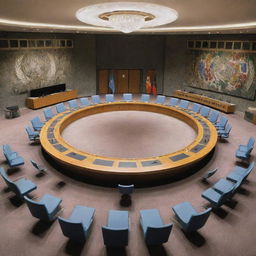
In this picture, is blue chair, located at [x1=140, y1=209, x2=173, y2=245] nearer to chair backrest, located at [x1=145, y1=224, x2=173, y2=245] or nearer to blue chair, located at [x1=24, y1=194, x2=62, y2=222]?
chair backrest, located at [x1=145, y1=224, x2=173, y2=245]

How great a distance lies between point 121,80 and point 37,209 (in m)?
13.0

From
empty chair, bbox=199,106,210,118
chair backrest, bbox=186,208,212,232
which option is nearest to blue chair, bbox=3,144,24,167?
chair backrest, bbox=186,208,212,232

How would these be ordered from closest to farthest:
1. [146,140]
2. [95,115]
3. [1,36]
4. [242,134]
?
[146,140], [242,134], [1,36], [95,115]

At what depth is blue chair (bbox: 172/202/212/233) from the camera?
4309mm

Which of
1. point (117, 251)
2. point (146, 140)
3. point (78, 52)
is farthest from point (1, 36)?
point (117, 251)

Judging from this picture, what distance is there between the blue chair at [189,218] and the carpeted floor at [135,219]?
25 centimetres

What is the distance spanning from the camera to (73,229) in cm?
414

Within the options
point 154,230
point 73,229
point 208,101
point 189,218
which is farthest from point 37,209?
point 208,101

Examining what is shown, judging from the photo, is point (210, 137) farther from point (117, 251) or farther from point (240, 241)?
point (117, 251)

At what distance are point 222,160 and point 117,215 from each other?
14.2 ft

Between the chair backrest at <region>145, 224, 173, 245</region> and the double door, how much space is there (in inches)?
519

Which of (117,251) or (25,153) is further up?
(25,153)

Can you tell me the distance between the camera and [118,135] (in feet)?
30.6

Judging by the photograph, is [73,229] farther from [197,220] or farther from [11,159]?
[11,159]
